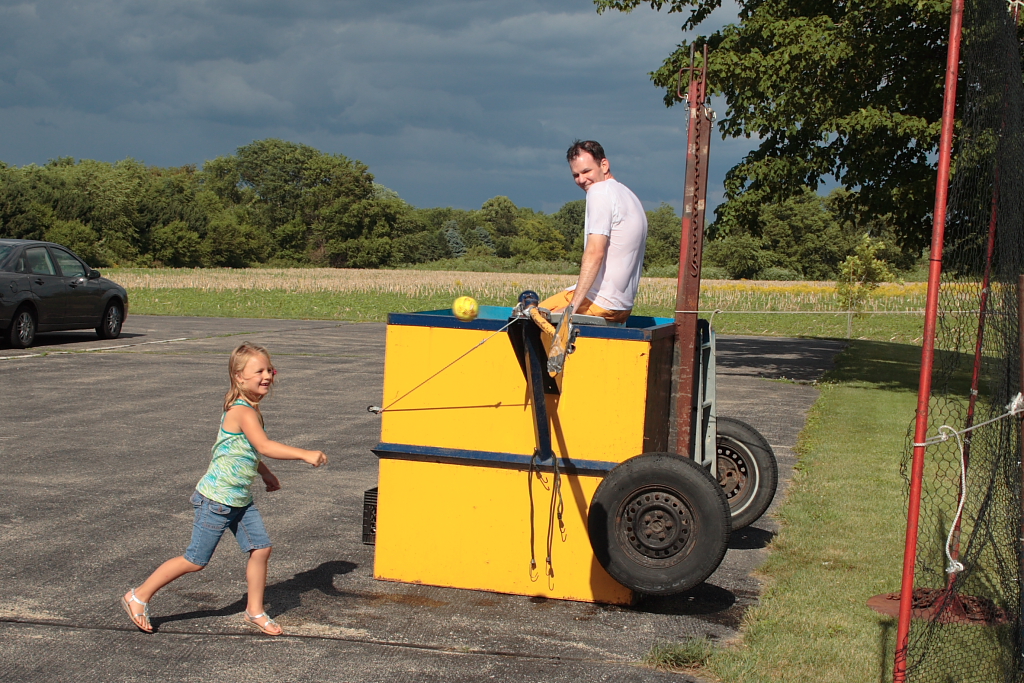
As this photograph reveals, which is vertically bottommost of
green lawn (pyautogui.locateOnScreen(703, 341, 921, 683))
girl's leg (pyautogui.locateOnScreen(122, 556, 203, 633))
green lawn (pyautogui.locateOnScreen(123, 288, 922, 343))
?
green lawn (pyautogui.locateOnScreen(123, 288, 922, 343))

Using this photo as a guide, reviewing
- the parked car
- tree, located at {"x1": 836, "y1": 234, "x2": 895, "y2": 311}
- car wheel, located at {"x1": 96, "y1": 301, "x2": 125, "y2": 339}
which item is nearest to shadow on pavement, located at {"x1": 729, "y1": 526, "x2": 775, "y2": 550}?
the parked car

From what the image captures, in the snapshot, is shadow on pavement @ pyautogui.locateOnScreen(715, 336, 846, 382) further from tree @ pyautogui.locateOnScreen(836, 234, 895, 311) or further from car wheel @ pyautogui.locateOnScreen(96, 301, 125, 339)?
car wheel @ pyautogui.locateOnScreen(96, 301, 125, 339)

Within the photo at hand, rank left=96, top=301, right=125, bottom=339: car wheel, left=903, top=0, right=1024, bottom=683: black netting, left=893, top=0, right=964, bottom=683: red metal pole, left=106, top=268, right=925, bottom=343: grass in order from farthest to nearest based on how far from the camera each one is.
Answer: left=106, top=268, right=925, bottom=343: grass, left=96, top=301, right=125, bottom=339: car wheel, left=903, top=0, right=1024, bottom=683: black netting, left=893, top=0, right=964, bottom=683: red metal pole

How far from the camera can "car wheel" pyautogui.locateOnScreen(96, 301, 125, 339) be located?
18.7 meters

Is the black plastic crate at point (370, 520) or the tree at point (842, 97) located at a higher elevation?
the tree at point (842, 97)

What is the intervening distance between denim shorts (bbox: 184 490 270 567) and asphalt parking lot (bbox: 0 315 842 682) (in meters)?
0.34

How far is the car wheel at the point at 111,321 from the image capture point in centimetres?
1873

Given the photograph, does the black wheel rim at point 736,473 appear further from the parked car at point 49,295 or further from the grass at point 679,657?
the parked car at point 49,295

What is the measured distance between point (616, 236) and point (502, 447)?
1252 millimetres

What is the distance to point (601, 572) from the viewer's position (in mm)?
4770

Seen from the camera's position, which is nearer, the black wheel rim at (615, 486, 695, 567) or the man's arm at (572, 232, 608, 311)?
the black wheel rim at (615, 486, 695, 567)

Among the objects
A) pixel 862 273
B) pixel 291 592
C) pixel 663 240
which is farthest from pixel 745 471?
pixel 663 240

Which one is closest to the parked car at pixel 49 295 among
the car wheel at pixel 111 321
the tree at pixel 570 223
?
the car wheel at pixel 111 321

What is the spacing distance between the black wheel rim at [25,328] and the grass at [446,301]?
12609 millimetres
